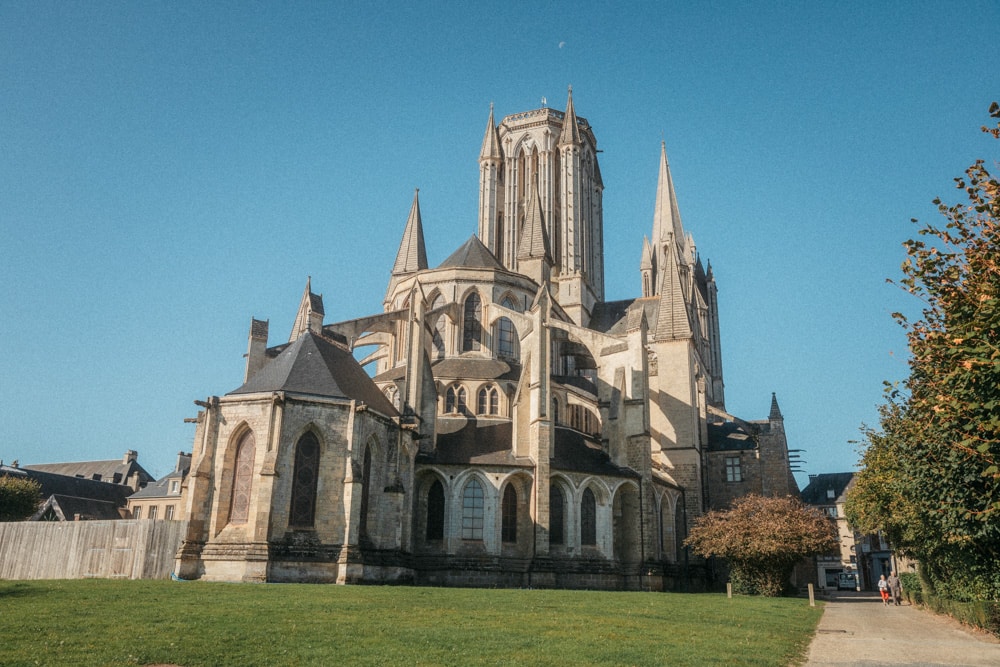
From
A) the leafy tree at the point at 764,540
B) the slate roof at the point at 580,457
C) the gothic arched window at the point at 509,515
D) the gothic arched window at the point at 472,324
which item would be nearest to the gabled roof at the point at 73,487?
the gothic arched window at the point at 472,324

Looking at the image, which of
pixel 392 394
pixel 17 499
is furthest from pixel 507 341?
pixel 17 499

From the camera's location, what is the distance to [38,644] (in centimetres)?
1123

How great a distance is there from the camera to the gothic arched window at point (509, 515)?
33.3 meters

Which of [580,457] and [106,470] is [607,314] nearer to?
[580,457]

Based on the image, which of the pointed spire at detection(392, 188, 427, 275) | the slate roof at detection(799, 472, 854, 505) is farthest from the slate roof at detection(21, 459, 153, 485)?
the slate roof at detection(799, 472, 854, 505)

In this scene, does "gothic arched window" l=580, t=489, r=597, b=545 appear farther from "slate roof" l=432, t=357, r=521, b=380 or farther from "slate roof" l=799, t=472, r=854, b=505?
Result: "slate roof" l=799, t=472, r=854, b=505

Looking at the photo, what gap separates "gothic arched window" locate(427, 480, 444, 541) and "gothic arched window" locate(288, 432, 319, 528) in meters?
6.95

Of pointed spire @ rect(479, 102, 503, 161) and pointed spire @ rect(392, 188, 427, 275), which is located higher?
pointed spire @ rect(479, 102, 503, 161)

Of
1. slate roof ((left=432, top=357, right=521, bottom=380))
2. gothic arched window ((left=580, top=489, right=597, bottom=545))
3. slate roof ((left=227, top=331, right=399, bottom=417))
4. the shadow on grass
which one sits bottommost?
the shadow on grass

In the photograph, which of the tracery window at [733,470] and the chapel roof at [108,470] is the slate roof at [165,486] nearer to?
the chapel roof at [108,470]

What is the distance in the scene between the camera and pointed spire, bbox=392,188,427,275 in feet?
164

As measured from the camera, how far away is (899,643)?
16.2 m

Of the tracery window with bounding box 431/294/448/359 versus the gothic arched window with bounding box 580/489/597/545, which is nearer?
the gothic arched window with bounding box 580/489/597/545

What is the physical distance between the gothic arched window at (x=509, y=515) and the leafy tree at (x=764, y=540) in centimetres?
818
